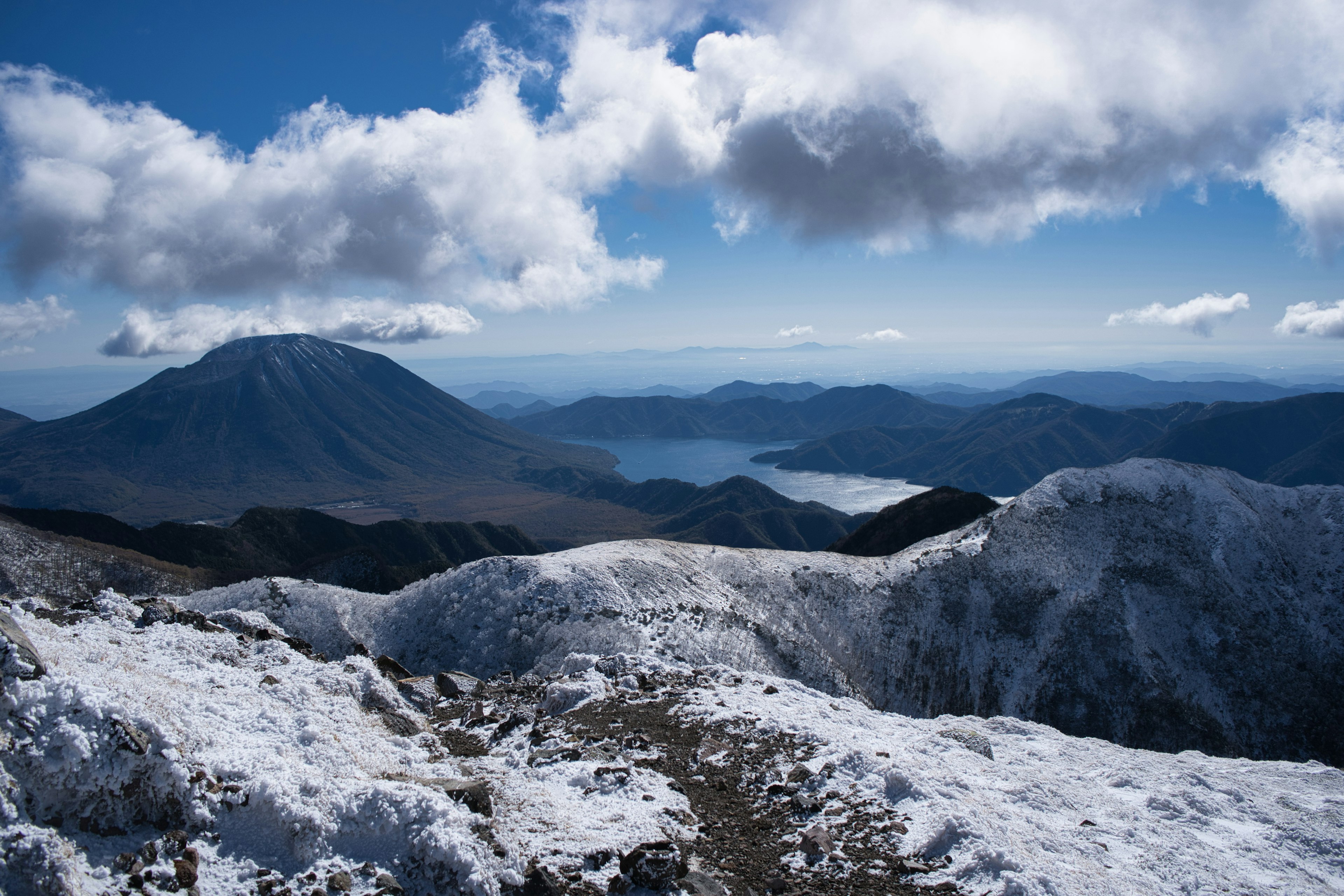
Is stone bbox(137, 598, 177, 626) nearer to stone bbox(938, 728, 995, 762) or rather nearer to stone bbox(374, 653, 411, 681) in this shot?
stone bbox(374, 653, 411, 681)

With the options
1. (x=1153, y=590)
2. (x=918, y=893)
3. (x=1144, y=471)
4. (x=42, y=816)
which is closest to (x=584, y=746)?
(x=918, y=893)

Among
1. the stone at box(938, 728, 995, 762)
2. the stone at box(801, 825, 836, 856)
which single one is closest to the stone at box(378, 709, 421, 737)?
the stone at box(801, 825, 836, 856)

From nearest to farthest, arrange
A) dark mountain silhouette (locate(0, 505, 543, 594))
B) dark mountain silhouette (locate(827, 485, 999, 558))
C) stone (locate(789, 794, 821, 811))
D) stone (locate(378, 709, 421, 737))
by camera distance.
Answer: stone (locate(789, 794, 821, 811)), stone (locate(378, 709, 421, 737)), dark mountain silhouette (locate(827, 485, 999, 558)), dark mountain silhouette (locate(0, 505, 543, 594))

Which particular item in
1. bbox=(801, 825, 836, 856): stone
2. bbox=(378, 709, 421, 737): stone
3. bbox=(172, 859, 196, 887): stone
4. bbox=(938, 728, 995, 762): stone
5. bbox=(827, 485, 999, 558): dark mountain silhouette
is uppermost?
bbox=(172, 859, 196, 887): stone

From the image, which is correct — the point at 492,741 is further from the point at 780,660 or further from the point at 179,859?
the point at 780,660

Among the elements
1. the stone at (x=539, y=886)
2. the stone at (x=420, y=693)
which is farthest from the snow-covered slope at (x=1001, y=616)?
the stone at (x=539, y=886)

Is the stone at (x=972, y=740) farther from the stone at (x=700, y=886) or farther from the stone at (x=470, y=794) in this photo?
the stone at (x=470, y=794)

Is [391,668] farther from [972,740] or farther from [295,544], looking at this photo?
[295,544]
